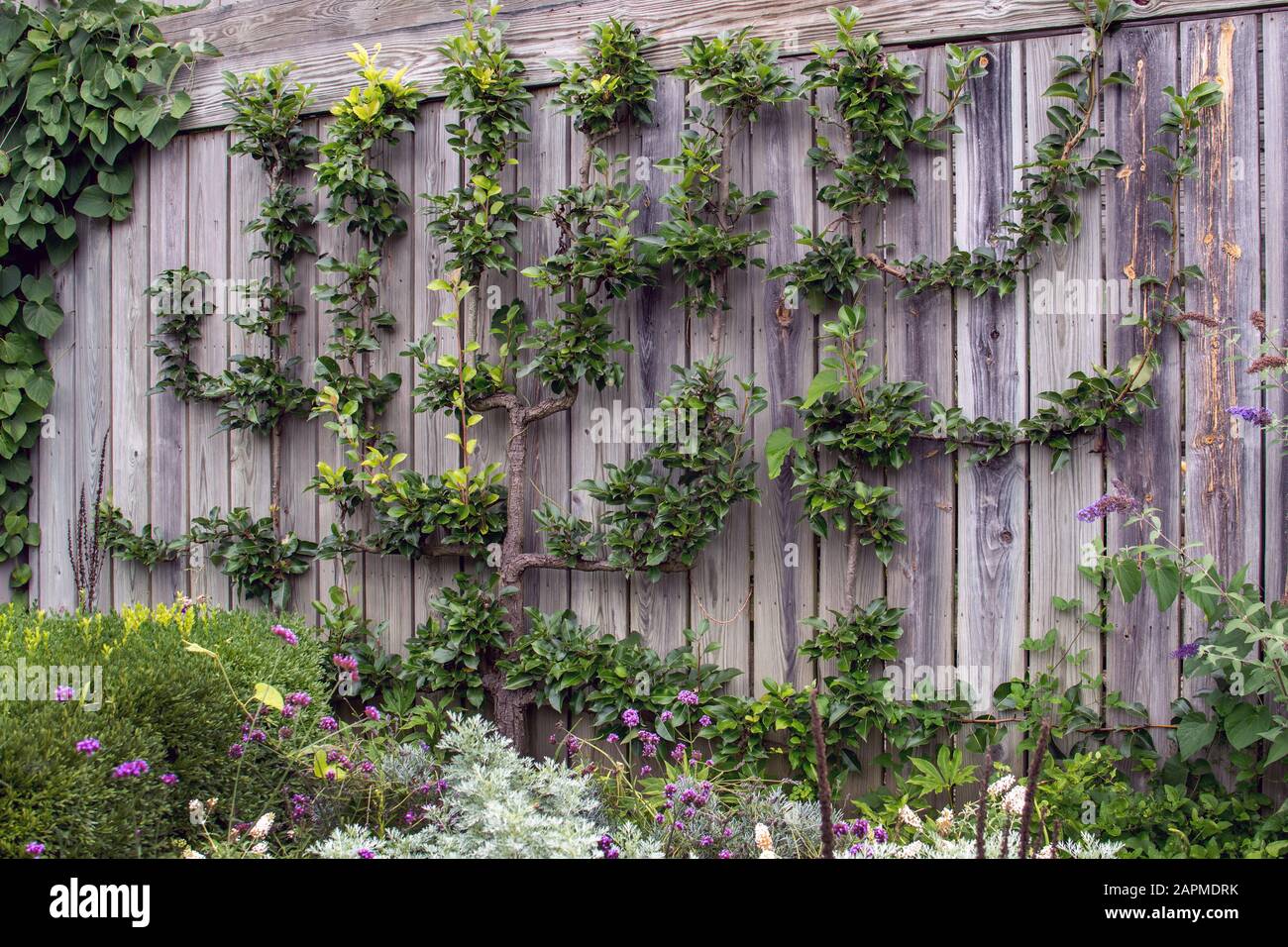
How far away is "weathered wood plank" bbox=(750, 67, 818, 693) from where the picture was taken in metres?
2.92

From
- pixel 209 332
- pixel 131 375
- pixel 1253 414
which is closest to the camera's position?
pixel 1253 414

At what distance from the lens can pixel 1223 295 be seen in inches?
103

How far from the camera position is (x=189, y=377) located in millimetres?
3572

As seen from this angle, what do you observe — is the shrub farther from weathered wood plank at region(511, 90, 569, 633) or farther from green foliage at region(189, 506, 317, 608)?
weathered wood plank at region(511, 90, 569, 633)

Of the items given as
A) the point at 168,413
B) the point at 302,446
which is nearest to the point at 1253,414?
the point at 302,446

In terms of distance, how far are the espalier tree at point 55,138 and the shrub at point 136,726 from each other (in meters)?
1.46

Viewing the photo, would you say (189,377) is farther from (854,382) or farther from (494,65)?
(854,382)

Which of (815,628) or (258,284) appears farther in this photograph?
(258,284)

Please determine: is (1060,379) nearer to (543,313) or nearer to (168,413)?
(543,313)

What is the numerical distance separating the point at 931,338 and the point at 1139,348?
59 cm

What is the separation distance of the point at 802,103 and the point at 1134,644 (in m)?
1.97

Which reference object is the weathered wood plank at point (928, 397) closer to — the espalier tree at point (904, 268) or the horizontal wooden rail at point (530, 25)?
the espalier tree at point (904, 268)
